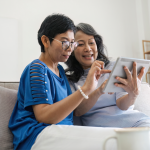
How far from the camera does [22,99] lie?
3.29 ft

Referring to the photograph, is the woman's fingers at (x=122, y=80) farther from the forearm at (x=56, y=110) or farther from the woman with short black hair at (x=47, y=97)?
the forearm at (x=56, y=110)

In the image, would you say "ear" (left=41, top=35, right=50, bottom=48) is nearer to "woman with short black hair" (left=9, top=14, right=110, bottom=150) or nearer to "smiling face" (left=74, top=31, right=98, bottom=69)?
"woman with short black hair" (left=9, top=14, right=110, bottom=150)

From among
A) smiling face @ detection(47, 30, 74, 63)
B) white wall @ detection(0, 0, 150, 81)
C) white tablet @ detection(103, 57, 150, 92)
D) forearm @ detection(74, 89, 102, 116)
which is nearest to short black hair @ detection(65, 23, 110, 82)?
forearm @ detection(74, 89, 102, 116)

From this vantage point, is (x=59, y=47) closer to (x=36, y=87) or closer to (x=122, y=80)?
(x=36, y=87)

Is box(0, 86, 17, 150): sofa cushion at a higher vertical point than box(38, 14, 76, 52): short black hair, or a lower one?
lower

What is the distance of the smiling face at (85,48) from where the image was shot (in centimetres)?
141

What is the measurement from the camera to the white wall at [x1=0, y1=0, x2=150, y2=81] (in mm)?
3221

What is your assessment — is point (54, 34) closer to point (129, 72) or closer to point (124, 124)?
point (129, 72)

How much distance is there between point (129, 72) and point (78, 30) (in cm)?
65

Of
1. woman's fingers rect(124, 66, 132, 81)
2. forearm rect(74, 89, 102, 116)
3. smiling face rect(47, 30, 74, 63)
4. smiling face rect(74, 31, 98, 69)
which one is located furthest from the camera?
smiling face rect(74, 31, 98, 69)

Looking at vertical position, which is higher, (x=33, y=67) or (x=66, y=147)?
(x=33, y=67)

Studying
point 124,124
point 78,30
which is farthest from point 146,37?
point 124,124

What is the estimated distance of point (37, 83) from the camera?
35.5 inches

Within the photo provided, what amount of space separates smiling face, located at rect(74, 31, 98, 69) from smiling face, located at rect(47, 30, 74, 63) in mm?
329
